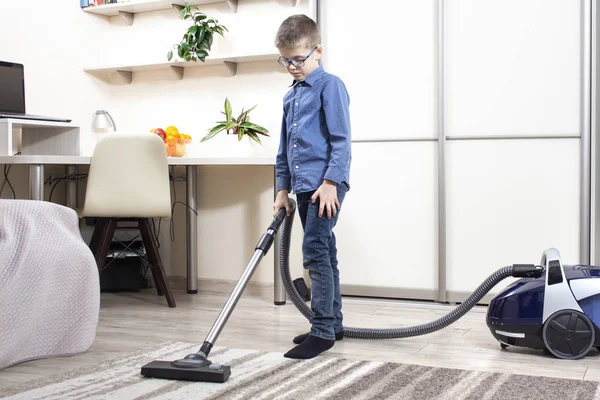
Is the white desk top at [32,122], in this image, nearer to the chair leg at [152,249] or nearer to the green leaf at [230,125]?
the chair leg at [152,249]

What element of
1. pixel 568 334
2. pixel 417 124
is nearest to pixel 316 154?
pixel 568 334

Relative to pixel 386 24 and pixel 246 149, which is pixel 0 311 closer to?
pixel 246 149

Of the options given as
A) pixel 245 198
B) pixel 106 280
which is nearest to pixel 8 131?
pixel 106 280

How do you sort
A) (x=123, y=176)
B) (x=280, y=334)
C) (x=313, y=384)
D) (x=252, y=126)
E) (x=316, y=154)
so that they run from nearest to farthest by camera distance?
(x=313, y=384) → (x=316, y=154) → (x=280, y=334) → (x=123, y=176) → (x=252, y=126)

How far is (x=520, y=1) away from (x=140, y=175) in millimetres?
1712

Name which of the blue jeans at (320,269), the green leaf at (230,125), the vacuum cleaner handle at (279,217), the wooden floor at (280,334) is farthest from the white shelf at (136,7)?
the blue jeans at (320,269)

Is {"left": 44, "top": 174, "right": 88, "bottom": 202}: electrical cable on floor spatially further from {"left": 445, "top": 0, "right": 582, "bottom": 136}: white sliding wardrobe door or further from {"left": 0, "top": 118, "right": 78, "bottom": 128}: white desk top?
{"left": 445, "top": 0, "right": 582, "bottom": 136}: white sliding wardrobe door

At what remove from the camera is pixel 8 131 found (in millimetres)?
3111

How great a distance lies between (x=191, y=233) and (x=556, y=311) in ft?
6.41

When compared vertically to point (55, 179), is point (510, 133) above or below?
above

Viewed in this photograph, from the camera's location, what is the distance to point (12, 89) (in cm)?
345

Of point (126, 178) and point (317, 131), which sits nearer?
point (317, 131)

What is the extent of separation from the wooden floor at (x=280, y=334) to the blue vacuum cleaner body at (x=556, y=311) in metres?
0.05

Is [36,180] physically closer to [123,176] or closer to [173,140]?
[123,176]
